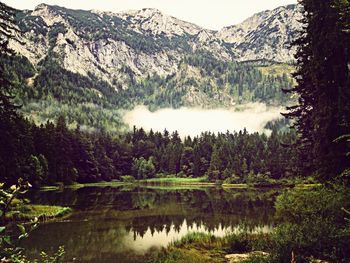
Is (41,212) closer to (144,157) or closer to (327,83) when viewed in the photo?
(327,83)

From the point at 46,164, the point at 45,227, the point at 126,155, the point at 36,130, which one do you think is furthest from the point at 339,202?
the point at 126,155

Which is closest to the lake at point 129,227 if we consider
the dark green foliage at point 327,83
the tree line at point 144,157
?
the dark green foliage at point 327,83

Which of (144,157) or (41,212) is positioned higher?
(41,212)

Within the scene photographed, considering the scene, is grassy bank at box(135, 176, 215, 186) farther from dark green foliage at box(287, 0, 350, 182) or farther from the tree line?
dark green foliage at box(287, 0, 350, 182)

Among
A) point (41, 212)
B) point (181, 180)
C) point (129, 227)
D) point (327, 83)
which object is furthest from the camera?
point (181, 180)

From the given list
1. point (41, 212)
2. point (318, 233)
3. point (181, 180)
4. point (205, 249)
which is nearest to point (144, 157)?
point (181, 180)

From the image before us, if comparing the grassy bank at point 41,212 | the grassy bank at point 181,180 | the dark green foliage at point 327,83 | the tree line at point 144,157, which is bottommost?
the grassy bank at point 181,180

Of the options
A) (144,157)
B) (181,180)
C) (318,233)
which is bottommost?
(181,180)

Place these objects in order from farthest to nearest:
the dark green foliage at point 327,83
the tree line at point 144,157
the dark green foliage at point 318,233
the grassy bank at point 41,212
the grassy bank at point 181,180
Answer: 1. the grassy bank at point 181,180
2. the tree line at point 144,157
3. the grassy bank at point 41,212
4. the dark green foliage at point 327,83
5. the dark green foliage at point 318,233

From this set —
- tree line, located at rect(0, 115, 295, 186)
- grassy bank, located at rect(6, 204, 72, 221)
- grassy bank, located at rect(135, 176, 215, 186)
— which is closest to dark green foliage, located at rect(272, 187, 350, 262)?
→ grassy bank, located at rect(6, 204, 72, 221)

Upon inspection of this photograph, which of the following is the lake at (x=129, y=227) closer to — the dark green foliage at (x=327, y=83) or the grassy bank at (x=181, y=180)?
the dark green foliage at (x=327, y=83)

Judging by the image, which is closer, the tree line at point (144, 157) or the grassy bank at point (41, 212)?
the grassy bank at point (41, 212)

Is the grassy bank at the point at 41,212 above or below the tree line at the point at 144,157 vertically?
above

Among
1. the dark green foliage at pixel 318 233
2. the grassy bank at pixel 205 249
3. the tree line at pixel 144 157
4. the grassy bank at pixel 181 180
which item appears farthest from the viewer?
the grassy bank at pixel 181 180
